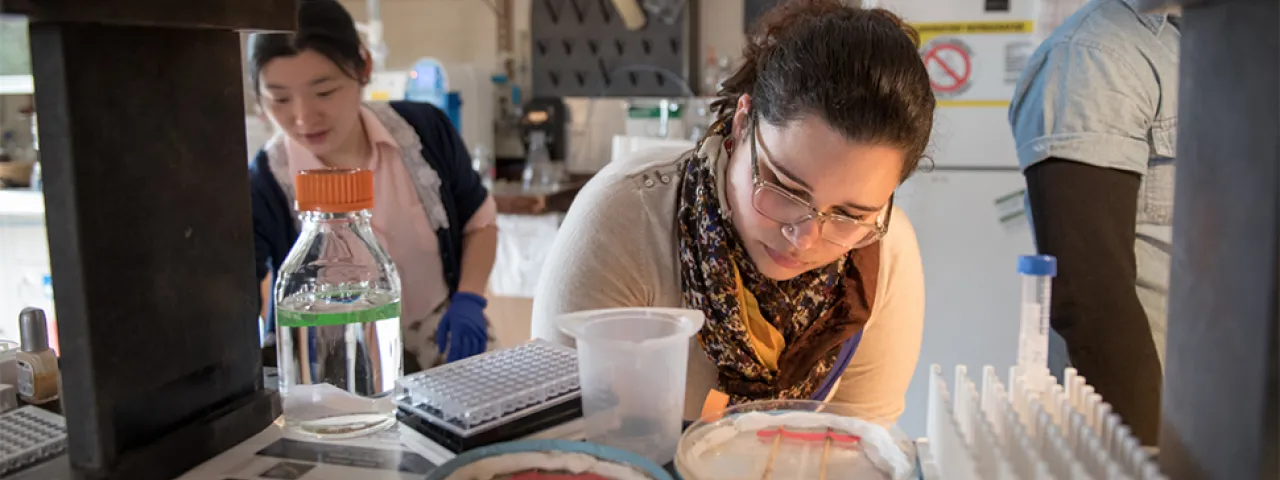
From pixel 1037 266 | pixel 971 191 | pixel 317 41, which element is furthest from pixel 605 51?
pixel 1037 266

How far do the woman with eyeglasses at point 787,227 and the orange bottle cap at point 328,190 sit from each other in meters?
0.36

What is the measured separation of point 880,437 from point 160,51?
0.53 meters

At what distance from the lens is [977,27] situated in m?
2.36

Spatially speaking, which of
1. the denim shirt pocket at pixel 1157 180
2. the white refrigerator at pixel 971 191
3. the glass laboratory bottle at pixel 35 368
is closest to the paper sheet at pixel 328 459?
the glass laboratory bottle at pixel 35 368

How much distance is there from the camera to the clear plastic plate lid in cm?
57

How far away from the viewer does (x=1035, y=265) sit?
2.63 feet

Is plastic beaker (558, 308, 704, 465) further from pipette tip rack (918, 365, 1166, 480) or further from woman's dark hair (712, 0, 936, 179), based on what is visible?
woman's dark hair (712, 0, 936, 179)

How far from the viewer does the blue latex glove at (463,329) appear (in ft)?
5.06

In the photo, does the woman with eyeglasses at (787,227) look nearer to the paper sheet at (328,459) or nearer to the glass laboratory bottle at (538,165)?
the paper sheet at (328,459)

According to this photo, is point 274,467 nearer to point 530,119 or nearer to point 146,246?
point 146,246

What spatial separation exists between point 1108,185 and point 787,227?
2.04ft

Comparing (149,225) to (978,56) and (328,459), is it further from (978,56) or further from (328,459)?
(978,56)

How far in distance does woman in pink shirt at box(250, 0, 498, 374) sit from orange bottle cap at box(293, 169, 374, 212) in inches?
34.8

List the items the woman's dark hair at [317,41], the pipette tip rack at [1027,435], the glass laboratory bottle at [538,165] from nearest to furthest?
1. the pipette tip rack at [1027,435]
2. the woman's dark hair at [317,41]
3. the glass laboratory bottle at [538,165]
